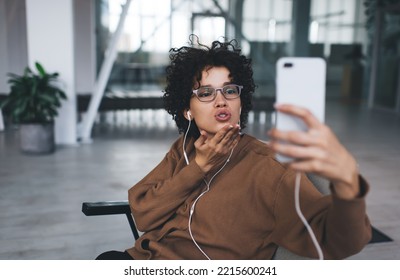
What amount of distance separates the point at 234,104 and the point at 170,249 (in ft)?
1.80

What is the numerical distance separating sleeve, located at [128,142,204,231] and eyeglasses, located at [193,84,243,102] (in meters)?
0.22

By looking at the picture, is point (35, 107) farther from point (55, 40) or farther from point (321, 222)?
point (321, 222)

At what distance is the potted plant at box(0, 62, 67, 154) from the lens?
558 cm

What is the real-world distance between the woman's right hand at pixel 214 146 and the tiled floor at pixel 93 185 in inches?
72.8

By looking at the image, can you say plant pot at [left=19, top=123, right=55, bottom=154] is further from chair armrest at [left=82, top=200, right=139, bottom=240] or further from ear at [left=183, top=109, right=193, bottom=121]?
ear at [left=183, top=109, right=193, bottom=121]

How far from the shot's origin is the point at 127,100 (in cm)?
780

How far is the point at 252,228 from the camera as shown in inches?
52.2

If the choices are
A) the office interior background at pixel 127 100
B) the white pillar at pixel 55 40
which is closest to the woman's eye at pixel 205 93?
the office interior background at pixel 127 100

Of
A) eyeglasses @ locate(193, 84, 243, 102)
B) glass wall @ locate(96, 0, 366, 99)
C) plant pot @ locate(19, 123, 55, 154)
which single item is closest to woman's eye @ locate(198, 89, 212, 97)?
eyeglasses @ locate(193, 84, 243, 102)

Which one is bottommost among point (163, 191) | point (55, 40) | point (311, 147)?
point (163, 191)

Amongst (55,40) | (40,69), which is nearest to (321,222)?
(40,69)

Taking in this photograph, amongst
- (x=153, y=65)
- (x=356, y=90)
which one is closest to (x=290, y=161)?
(x=356, y=90)

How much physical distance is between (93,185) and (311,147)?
398cm
